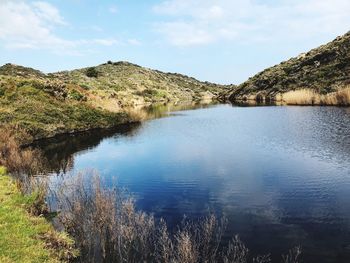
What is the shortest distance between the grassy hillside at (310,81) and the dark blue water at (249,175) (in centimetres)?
2656

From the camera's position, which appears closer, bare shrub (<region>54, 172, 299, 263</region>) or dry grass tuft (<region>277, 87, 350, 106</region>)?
bare shrub (<region>54, 172, 299, 263</region>)

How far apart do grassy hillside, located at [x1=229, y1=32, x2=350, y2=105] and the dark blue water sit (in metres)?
26.6

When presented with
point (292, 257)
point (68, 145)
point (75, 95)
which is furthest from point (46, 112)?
point (292, 257)

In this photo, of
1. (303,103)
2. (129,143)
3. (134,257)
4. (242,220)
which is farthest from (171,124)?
(134,257)

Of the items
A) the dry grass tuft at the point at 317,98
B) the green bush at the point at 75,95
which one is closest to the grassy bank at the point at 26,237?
the green bush at the point at 75,95

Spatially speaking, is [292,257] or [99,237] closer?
[292,257]

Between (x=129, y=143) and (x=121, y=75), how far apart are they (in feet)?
483

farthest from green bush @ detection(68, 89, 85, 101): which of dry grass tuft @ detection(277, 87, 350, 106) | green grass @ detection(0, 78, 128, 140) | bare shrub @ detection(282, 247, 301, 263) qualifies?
bare shrub @ detection(282, 247, 301, 263)

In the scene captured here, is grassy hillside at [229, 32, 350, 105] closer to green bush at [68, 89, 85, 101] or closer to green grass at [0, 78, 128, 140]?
green grass at [0, 78, 128, 140]

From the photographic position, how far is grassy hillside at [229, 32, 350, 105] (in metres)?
73.6

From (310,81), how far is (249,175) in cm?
7300

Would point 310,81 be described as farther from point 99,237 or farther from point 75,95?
point 99,237

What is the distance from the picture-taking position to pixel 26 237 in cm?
1440

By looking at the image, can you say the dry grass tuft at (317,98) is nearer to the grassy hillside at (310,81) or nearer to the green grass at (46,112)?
the grassy hillside at (310,81)
